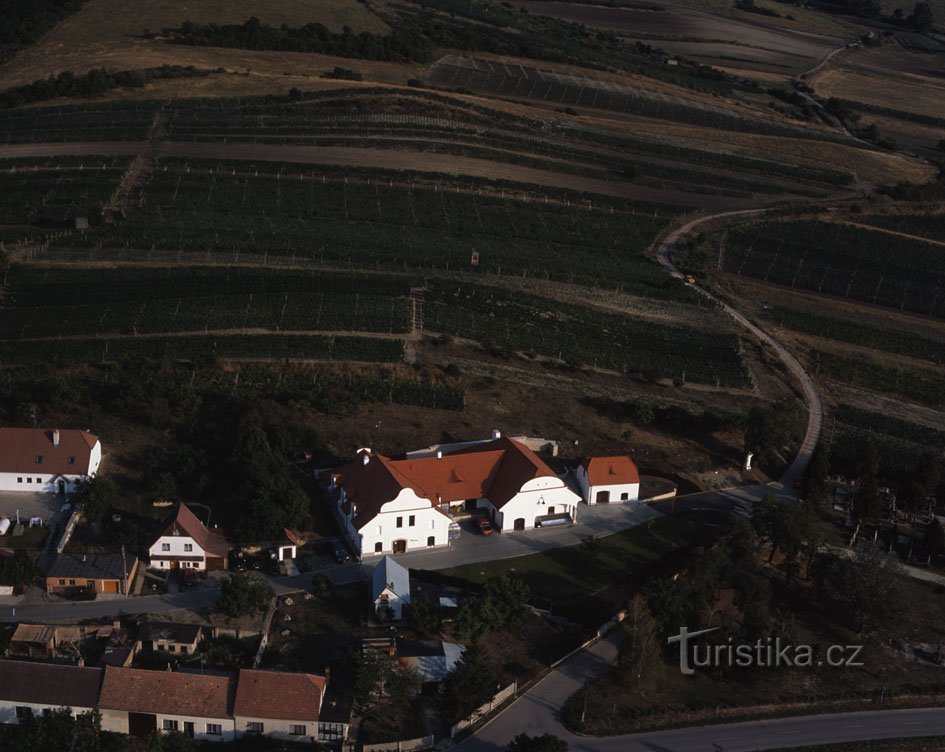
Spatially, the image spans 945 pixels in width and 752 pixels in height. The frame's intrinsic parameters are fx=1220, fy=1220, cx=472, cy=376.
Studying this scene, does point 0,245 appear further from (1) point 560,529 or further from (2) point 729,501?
(2) point 729,501

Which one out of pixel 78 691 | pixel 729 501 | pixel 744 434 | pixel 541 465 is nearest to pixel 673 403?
pixel 744 434

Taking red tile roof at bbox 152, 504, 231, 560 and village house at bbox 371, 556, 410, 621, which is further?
red tile roof at bbox 152, 504, 231, 560

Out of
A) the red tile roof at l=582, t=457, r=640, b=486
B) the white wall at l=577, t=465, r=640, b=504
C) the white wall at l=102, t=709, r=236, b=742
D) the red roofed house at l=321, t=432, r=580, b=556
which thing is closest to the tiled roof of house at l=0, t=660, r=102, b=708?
the white wall at l=102, t=709, r=236, b=742

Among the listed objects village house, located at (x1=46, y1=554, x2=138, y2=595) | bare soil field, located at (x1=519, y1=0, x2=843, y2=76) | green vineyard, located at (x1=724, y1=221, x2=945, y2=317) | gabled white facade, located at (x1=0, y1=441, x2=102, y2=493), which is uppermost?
bare soil field, located at (x1=519, y1=0, x2=843, y2=76)

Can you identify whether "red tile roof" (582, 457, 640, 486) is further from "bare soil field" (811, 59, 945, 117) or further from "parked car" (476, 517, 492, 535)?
"bare soil field" (811, 59, 945, 117)

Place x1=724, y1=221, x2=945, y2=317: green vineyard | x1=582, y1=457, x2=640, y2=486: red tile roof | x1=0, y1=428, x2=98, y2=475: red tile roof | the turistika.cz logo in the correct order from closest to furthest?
the turistika.cz logo < x1=0, y1=428, x2=98, y2=475: red tile roof < x1=582, y1=457, x2=640, y2=486: red tile roof < x1=724, y1=221, x2=945, y2=317: green vineyard

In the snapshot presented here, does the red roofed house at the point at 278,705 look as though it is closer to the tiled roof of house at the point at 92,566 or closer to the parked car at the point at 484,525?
the tiled roof of house at the point at 92,566

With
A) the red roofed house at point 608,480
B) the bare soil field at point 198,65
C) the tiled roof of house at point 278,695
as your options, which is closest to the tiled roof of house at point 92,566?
the tiled roof of house at point 278,695

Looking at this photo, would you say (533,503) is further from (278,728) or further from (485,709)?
(278,728)
